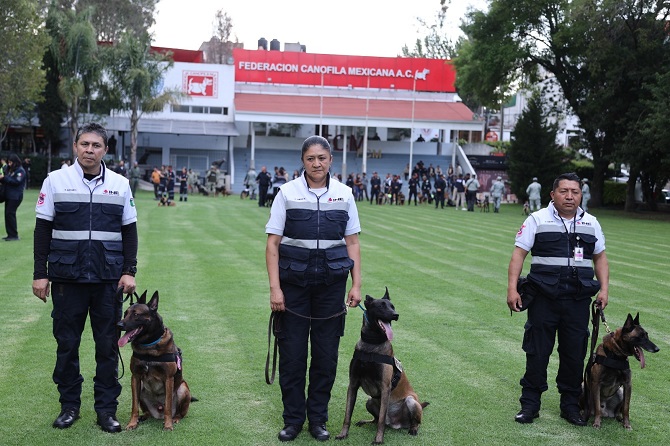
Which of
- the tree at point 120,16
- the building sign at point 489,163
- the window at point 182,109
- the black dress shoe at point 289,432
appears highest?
the tree at point 120,16

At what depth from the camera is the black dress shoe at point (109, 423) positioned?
17.2 ft

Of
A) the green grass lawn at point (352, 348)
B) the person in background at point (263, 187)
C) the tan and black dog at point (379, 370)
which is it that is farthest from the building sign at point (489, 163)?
the tan and black dog at point (379, 370)

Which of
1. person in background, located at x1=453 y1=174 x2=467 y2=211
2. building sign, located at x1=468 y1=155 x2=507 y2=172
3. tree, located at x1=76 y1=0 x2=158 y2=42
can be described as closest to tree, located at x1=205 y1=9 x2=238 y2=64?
tree, located at x1=76 y1=0 x2=158 y2=42

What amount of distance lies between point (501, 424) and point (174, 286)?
6.82 meters

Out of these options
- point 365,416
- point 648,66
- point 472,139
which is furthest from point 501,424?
point 472,139

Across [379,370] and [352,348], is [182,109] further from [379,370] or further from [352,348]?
[379,370]

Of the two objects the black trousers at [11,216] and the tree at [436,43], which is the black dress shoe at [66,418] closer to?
the black trousers at [11,216]

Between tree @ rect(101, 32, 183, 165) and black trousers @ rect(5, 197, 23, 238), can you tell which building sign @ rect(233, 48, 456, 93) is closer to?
tree @ rect(101, 32, 183, 165)

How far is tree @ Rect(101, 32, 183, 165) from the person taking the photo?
1754 inches

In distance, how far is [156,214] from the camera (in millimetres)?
26109

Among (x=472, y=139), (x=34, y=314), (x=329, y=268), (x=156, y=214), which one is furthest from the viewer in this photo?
(x=472, y=139)

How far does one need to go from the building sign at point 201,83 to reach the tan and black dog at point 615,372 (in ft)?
176

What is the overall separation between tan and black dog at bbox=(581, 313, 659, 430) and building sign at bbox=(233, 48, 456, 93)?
2166 inches

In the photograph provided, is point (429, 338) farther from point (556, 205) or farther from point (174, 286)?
point (174, 286)
